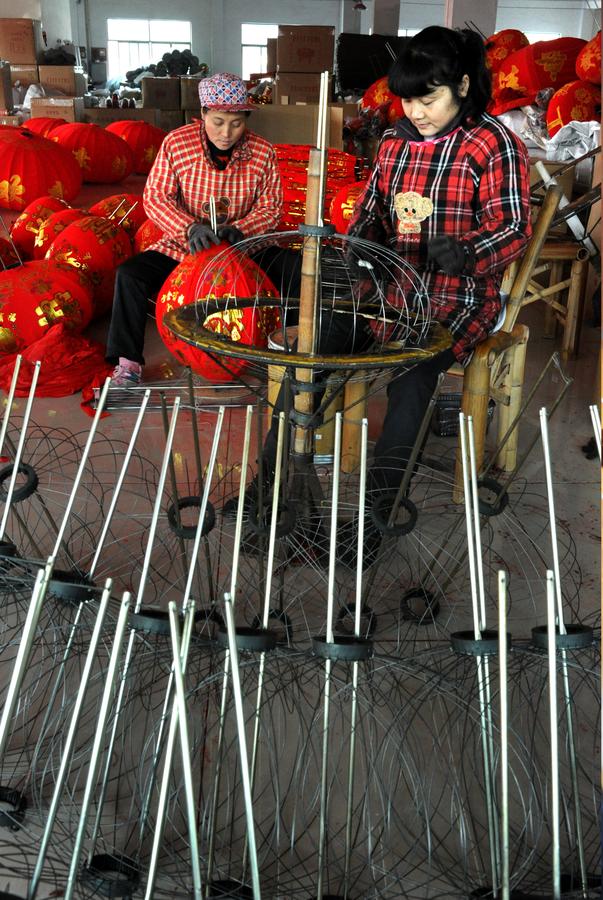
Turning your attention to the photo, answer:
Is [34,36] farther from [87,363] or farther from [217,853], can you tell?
[217,853]

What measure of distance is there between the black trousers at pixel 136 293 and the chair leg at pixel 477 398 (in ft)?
3.35

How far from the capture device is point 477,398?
7.79ft

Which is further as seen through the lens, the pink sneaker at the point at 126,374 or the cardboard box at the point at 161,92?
the cardboard box at the point at 161,92

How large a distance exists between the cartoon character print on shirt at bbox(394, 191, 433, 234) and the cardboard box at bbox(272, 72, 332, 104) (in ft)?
16.5

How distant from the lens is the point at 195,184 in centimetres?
314

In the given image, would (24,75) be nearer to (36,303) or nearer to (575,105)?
(575,105)

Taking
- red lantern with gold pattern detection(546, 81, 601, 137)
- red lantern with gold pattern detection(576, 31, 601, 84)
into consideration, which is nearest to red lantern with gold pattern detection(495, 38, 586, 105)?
red lantern with gold pattern detection(576, 31, 601, 84)

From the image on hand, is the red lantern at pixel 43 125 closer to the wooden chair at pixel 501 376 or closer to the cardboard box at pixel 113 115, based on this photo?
the cardboard box at pixel 113 115

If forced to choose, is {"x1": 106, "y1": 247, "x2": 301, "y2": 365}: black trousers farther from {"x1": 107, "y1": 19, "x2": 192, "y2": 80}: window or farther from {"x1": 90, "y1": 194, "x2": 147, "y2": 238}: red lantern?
{"x1": 107, "y1": 19, "x2": 192, "y2": 80}: window

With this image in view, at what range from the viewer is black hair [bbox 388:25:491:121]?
2.07 metres

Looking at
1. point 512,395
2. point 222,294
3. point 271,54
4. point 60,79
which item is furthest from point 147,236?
point 271,54

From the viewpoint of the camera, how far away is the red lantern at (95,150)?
631cm

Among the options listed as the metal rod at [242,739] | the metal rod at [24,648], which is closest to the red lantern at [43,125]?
the metal rod at [24,648]

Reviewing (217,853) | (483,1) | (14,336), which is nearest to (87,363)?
(14,336)
